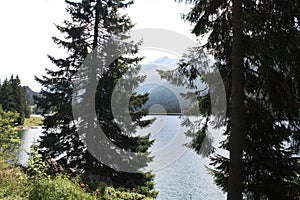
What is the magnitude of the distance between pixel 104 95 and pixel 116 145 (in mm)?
2252

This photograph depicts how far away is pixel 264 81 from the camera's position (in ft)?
21.1

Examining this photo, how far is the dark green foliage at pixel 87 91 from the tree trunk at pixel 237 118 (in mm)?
6692

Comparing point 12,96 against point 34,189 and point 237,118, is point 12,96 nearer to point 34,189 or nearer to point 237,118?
point 34,189

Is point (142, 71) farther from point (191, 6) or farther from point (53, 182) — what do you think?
point (53, 182)

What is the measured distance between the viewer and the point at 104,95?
39.9 ft

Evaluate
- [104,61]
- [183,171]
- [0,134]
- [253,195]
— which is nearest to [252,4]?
[253,195]

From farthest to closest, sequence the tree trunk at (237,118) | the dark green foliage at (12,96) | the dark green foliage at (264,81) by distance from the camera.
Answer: the dark green foliage at (12,96)
the tree trunk at (237,118)
the dark green foliage at (264,81)

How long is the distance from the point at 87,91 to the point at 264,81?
25.2 feet

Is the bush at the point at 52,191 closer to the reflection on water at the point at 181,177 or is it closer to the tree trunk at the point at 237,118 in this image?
the tree trunk at the point at 237,118

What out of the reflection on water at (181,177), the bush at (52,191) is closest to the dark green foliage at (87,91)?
the reflection on water at (181,177)

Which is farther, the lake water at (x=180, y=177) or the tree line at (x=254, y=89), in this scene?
the lake water at (x=180, y=177)

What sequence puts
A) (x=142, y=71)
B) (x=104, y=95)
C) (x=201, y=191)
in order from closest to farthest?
(x=104, y=95) < (x=142, y=71) < (x=201, y=191)

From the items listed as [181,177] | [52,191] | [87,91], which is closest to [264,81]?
[52,191]

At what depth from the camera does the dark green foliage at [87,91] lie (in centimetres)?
1215
